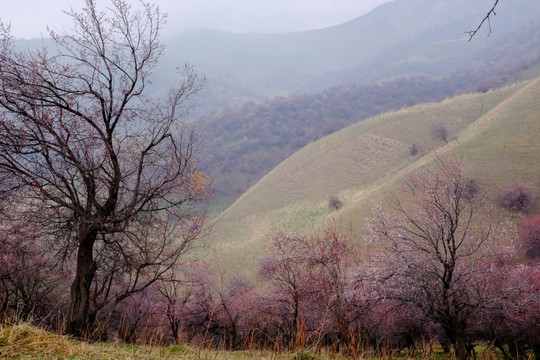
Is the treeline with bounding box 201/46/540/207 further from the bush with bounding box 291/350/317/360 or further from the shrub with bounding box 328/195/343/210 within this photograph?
the bush with bounding box 291/350/317/360

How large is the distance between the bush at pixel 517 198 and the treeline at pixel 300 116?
80.2 metres

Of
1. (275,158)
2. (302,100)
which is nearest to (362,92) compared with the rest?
(302,100)

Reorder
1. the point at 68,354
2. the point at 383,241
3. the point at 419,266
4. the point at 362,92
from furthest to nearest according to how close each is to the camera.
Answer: the point at 362,92 → the point at 383,241 → the point at 419,266 → the point at 68,354

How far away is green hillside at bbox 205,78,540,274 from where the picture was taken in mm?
43812

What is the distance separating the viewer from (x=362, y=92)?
144250mm

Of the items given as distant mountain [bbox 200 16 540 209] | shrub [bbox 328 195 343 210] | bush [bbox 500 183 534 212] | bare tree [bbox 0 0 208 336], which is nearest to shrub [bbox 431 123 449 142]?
A: shrub [bbox 328 195 343 210]

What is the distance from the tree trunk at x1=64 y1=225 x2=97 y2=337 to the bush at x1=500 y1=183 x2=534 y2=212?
36.3m

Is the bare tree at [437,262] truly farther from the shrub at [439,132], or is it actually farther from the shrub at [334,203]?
the shrub at [439,132]

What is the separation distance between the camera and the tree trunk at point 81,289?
7738mm

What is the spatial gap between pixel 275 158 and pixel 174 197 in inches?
4563

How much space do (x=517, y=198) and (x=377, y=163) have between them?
33.8 metres

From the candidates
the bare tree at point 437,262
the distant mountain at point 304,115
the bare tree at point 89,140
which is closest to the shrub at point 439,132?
the distant mountain at point 304,115

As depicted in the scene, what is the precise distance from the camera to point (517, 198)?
3447 cm

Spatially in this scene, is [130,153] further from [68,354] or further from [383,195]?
[383,195]
